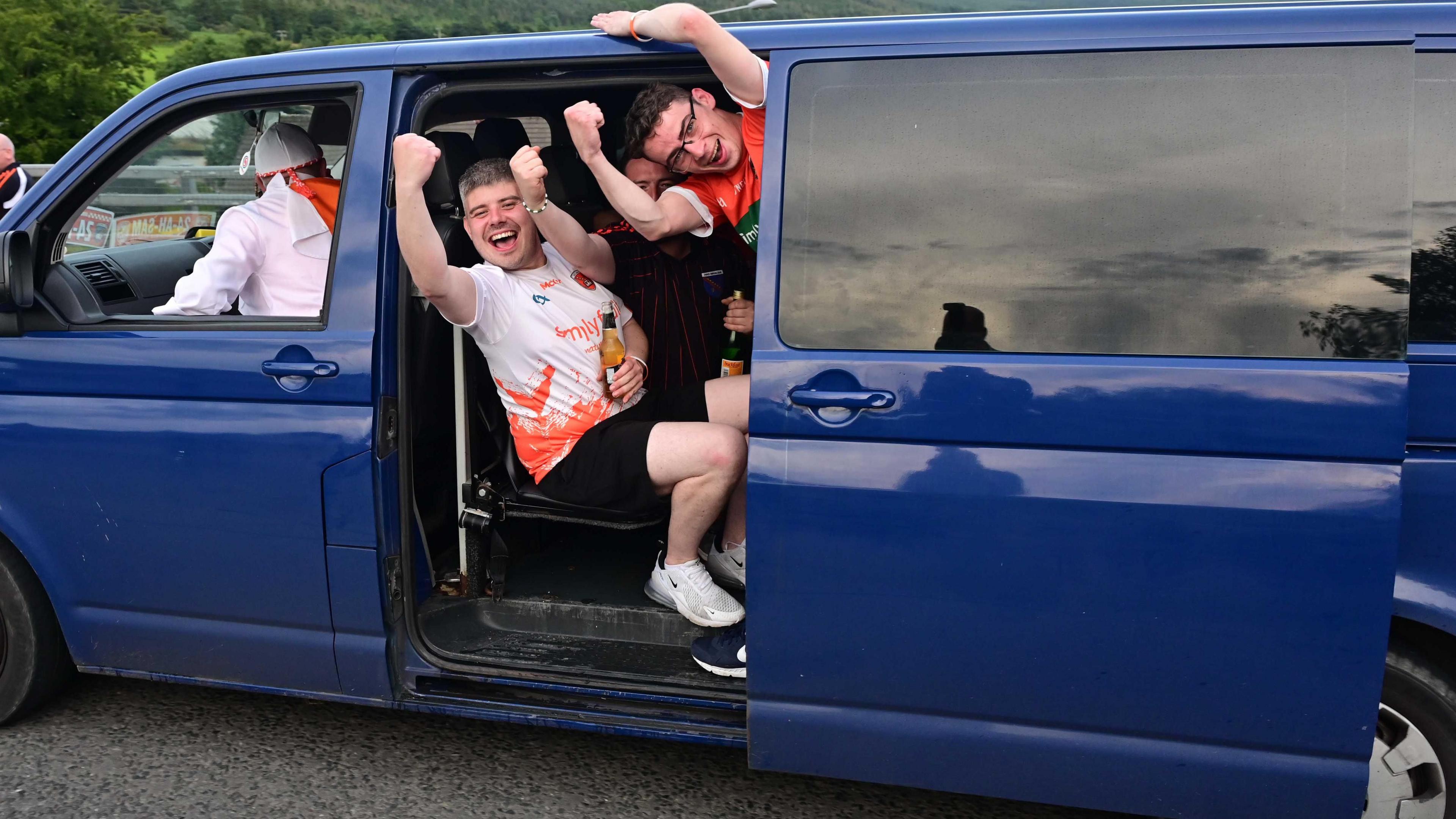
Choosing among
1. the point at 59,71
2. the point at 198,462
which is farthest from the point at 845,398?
the point at 59,71

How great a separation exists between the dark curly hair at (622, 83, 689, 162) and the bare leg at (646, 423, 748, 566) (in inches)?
34.2

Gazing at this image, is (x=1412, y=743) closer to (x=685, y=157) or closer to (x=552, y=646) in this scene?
(x=552, y=646)

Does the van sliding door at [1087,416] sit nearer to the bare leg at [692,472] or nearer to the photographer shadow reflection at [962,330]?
the photographer shadow reflection at [962,330]

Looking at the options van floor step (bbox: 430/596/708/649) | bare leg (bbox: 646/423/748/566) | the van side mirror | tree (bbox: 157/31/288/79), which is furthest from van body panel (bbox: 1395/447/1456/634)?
tree (bbox: 157/31/288/79)

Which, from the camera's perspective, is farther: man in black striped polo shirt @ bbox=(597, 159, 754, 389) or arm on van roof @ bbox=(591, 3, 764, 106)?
man in black striped polo shirt @ bbox=(597, 159, 754, 389)

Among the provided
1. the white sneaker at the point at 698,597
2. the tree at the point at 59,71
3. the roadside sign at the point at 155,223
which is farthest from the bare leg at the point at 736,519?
the tree at the point at 59,71

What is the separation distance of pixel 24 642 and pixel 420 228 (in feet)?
5.73

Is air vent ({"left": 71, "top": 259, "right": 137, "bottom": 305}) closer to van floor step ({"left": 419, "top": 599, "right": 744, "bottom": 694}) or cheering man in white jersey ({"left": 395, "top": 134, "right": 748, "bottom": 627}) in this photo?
cheering man in white jersey ({"left": 395, "top": 134, "right": 748, "bottom": 627})

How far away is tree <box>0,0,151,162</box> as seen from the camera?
81.4ft

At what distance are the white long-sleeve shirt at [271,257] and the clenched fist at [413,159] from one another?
28.8 inches

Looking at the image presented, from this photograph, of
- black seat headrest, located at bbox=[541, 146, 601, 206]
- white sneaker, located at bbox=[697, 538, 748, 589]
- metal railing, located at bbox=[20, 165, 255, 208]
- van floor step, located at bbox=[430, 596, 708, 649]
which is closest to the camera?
van floor step, located at bbox=[430, 596, 708, 649]

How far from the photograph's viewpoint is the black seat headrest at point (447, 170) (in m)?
3.09

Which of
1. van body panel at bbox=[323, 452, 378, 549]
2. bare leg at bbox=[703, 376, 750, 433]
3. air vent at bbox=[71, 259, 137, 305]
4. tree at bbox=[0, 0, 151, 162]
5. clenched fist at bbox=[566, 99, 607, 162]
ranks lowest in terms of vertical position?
van body panel at bbox=[323, 452, 378, 549]

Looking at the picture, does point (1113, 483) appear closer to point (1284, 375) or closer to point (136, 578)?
point (1284, 375)
